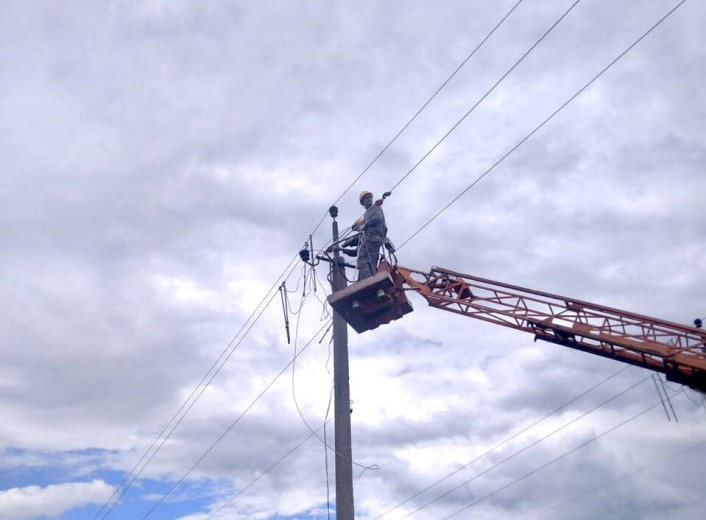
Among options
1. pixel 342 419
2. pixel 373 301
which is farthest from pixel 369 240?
pixel 342 419

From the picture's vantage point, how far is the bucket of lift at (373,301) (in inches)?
575

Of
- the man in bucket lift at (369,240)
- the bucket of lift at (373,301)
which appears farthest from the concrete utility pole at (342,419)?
the man in bucket lift at (369,240)

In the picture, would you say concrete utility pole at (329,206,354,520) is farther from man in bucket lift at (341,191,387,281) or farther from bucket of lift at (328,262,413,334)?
man in bucket lift at (341,191,387,281)

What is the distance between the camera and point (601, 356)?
578 inches

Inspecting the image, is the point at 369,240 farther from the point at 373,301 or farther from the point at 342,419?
the point at 342,419

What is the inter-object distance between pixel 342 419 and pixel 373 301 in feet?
9.56

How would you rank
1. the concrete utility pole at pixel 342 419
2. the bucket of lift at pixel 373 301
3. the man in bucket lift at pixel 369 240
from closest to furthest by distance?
the concrete utility pole at pixel 342 419 → the bucket of lift at pixel 373 301 → the man in bucket lift at pixel 369 240

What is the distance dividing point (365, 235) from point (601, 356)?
5740 mm

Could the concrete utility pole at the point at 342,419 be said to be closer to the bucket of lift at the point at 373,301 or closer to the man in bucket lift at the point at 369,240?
the bucket of lift at the point at 373,301

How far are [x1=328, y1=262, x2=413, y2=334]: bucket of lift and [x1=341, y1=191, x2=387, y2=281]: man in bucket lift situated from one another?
0.35m

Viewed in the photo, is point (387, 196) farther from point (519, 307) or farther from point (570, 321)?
point (570, 321)

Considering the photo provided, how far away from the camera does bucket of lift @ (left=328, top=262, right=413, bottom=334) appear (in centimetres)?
1462

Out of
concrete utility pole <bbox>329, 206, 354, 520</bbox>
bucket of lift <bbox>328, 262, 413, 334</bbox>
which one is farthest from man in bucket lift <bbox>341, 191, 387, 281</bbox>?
concrete utility pole <bbox>329, 206, 354, 520</bbox>

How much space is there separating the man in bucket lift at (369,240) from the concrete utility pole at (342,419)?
0.69m
